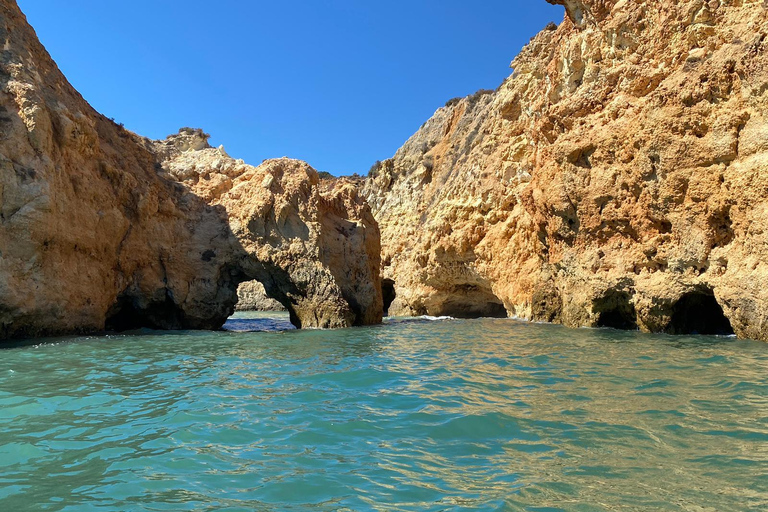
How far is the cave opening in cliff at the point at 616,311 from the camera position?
45.8ft

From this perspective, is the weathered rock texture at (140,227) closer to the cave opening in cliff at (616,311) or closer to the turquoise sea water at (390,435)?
the turquoise sea water at (390,435)

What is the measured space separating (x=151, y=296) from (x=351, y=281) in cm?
650

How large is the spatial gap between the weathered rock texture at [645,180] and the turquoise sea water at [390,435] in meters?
3.95

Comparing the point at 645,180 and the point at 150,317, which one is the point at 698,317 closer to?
the point at 645,180

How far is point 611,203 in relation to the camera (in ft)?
46.9

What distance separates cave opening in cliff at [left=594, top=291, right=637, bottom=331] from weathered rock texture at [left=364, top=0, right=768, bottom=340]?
50mm

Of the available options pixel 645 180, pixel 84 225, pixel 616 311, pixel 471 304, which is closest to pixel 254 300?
pixel 471 304

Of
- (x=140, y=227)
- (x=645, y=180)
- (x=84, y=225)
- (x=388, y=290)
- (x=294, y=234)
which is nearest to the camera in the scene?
(x=645, y=180)

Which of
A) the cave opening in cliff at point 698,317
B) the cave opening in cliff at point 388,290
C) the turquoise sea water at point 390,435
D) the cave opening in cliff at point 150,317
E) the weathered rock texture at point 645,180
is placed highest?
the weathered rock texture at point 645,180

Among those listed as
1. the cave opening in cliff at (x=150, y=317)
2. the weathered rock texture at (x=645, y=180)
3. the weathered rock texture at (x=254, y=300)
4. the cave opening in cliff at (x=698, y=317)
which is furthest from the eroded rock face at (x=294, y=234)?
the weathered rock texture at (x=254, y=300)

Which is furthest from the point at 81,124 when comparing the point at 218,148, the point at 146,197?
the point at 218,148

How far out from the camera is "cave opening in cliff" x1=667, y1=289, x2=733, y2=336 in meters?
12.7

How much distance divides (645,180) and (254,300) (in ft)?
92.8

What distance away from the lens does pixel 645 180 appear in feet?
43.1
